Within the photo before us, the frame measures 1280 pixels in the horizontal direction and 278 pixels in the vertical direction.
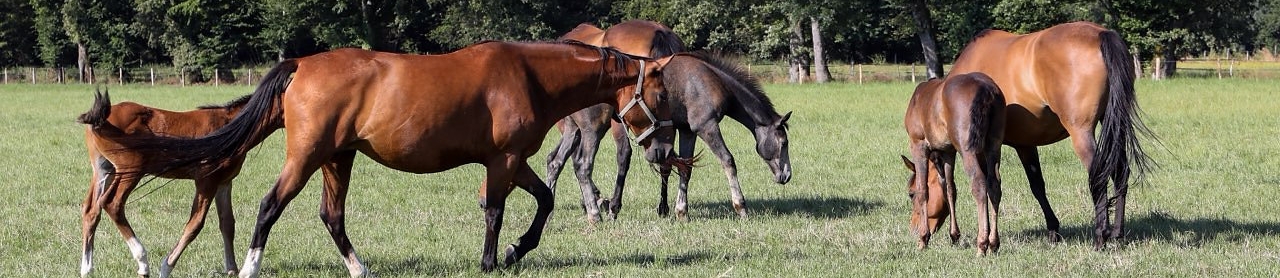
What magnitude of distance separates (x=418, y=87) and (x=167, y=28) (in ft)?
174

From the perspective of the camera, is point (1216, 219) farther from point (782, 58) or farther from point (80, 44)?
point (80, 44)

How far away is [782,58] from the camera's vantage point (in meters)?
53.5

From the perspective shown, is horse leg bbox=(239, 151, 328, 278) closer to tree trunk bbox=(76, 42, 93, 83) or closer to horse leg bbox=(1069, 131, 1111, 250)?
horse leg bbox=(1069, 131, 1111, 250)

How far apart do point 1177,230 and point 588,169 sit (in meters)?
4.20

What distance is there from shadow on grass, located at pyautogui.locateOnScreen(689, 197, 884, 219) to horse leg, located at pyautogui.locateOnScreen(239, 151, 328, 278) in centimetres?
434

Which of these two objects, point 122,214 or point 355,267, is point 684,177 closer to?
point 355,267

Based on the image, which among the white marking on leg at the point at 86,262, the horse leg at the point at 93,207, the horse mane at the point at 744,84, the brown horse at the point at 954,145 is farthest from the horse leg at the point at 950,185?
the white marking on leg at the point at 86,262

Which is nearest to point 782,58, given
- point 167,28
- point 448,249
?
point 167,28

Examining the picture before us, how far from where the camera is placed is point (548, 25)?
56562mm

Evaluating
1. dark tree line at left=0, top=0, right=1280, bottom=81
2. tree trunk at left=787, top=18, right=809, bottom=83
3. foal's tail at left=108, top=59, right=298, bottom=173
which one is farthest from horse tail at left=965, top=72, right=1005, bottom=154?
tree trunk at left=787, top=18, right=809, bottom=83

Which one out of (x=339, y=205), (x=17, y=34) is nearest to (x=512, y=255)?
(x=339, y=205)

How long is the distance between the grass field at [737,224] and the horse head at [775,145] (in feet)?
1.38

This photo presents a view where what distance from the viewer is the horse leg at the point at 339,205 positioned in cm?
702

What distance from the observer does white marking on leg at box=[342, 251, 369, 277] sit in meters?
6.99
